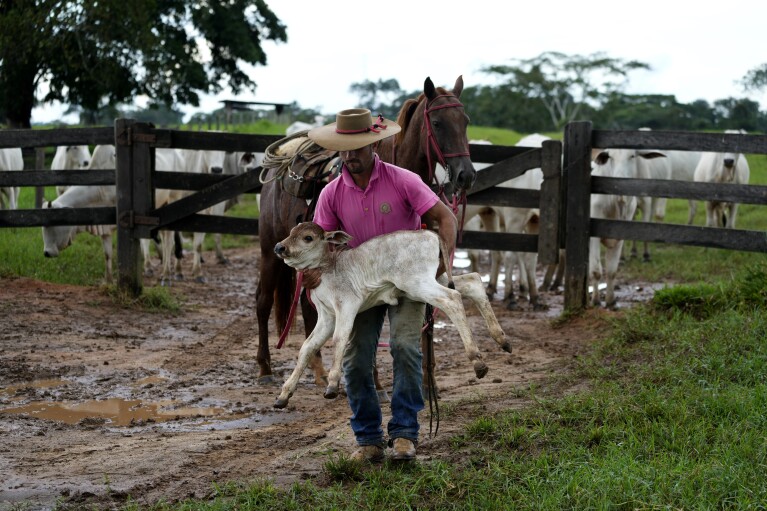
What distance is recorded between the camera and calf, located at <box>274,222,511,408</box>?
4418mm

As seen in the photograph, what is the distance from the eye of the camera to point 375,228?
4.73m

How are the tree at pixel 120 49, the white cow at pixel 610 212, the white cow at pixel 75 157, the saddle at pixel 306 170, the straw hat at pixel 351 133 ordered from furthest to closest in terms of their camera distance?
the tree at pixel 120 49 < the white cow at pixel 75 157 < the white cow at pixel 610 212 < the saddle at pixel 306 170 < the straw hat at pixel 351 133

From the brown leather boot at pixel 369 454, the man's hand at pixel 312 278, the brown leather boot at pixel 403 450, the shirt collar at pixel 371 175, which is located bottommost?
the brown leather boot at pixel 369 454

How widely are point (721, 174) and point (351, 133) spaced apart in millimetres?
11348

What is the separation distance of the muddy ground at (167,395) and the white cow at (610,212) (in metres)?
0.70

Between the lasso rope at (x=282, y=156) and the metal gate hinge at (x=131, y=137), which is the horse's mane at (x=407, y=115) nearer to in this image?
the lasso rope at (x=282, y=156)

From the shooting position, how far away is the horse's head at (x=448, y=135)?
6.18 meters

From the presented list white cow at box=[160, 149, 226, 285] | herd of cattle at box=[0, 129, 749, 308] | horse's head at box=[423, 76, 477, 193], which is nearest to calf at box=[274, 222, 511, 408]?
horse's head at box=[423, 76, 477, 193]

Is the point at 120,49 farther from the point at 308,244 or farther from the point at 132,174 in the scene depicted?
the point at 308,244

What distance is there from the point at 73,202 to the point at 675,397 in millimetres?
8238

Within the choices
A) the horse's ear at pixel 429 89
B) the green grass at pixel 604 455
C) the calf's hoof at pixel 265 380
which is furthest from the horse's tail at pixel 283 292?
the green grass at pixel 604 455

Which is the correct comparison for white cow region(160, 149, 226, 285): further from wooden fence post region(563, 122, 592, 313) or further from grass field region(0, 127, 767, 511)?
grass field region(0, 127, 767, 511)

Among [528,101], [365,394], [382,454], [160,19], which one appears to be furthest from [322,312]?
[528,101]

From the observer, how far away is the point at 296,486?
4.34 metres
